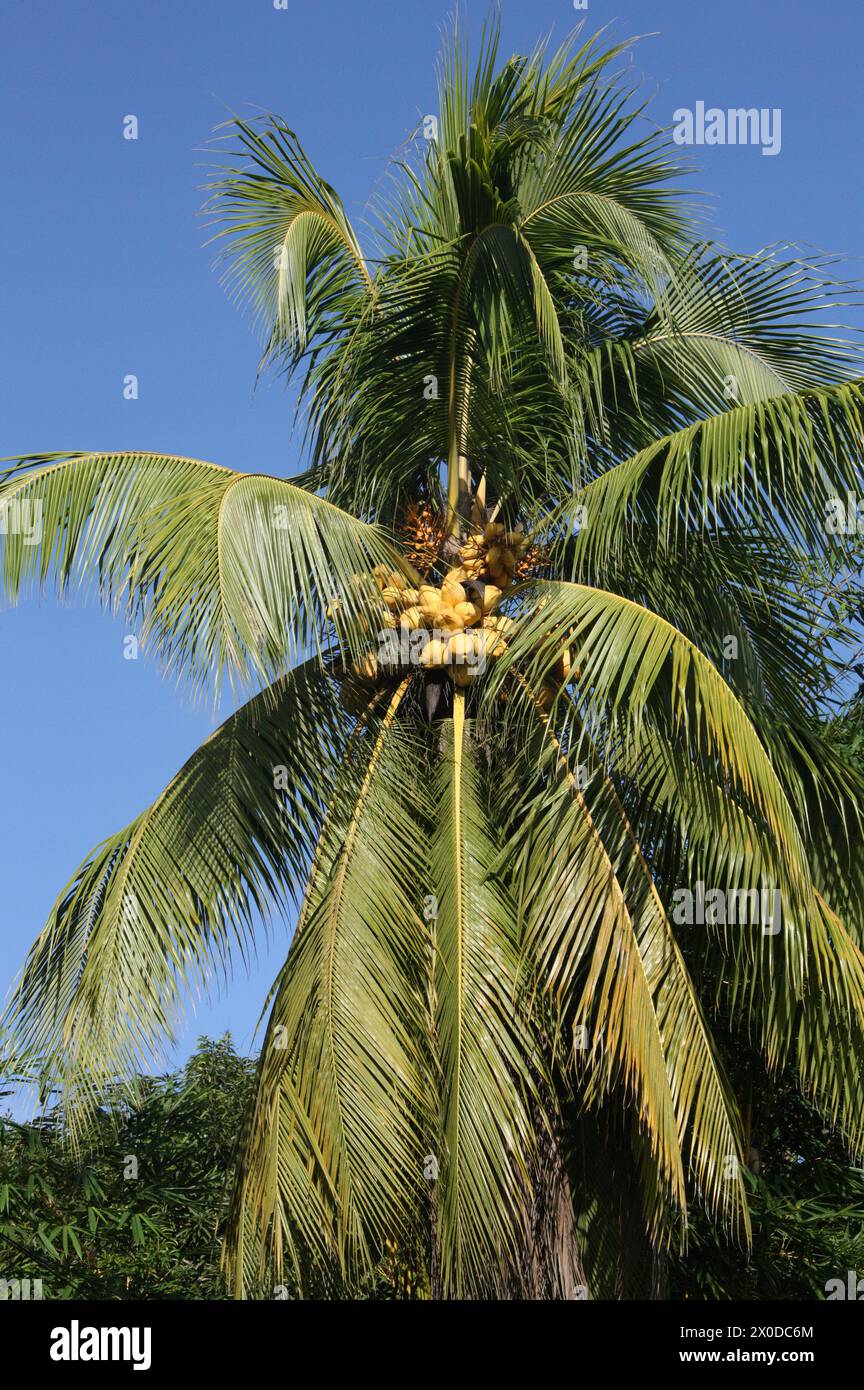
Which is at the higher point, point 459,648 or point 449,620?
point 449,620

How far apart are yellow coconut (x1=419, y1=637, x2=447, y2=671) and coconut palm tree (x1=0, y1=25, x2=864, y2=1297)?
4cm

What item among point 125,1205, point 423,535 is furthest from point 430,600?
point 125,1205

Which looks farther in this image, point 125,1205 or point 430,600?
point 125,1205

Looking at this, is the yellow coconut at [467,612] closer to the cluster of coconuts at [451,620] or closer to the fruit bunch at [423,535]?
the cluster of coconuts at [451,620]

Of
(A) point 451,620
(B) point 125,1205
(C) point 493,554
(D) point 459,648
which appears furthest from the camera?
(B) point 125,1205

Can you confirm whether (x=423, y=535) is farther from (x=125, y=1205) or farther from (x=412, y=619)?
(x=125, y=1205)

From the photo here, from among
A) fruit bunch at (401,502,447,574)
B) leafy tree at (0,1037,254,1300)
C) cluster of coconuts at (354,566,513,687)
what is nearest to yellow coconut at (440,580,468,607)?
cluster of coconuts at (354,566,513,687)

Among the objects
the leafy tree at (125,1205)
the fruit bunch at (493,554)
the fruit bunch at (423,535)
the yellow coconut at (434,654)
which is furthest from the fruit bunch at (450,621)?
the leafy tree at (125,1205)

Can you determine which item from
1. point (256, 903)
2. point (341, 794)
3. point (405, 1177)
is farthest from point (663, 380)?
point (405, 1177)

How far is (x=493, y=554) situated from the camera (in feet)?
32.4

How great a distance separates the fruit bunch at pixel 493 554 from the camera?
32.4 ft

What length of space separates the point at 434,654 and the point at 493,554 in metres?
0.78

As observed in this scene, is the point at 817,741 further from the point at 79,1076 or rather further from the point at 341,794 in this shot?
the point at 79,1076
